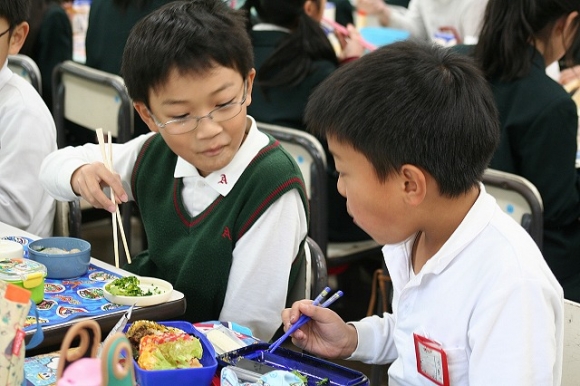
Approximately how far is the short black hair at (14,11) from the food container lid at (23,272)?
907 millimetres

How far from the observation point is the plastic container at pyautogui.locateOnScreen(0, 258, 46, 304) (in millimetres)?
1383

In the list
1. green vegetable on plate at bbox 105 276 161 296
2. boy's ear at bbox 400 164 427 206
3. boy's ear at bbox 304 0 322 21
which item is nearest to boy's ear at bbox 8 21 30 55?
green vegetable on plate at bbox 105 276 161 296

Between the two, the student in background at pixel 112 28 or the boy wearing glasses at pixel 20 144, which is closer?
the boy wearing glasses at pixel 20 144

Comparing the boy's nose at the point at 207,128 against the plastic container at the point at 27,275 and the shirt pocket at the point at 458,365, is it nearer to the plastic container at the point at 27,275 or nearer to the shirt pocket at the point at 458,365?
the plastic container at the point at 27,275

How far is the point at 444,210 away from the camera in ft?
4.38

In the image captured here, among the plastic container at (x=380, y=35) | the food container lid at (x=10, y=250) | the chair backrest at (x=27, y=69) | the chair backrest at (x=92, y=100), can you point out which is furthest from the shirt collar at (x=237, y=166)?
the plastic container at (x=380, y=35)

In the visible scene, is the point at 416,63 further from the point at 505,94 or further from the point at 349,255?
the point at 349,255

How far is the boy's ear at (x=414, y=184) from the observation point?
4.17 feet

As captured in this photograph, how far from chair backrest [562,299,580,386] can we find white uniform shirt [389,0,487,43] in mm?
2502

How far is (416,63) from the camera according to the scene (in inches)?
50.6

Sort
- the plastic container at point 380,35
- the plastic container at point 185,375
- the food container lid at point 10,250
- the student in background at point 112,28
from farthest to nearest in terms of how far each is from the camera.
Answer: the plastic container at point 380,35
the student in background at point 112,28
the food container lid at point 10,250
the plastic container at point 185,375

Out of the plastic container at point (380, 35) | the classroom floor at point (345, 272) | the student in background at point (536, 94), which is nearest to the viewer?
the student in background at point (536, 94)

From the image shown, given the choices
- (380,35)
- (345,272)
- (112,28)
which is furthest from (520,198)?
(380,35)

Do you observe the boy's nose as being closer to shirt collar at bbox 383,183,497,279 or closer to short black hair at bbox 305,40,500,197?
short black hair at bbox 305,40,500,197
